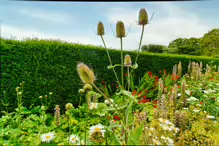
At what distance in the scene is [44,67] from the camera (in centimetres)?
393

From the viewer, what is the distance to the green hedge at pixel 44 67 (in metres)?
3.63

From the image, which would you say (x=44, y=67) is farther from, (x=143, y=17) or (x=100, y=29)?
(x=143, y=17)

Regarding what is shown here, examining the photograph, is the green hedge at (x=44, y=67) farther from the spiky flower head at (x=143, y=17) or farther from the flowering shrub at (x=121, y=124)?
the spiky flower head at (x=143, y=17)

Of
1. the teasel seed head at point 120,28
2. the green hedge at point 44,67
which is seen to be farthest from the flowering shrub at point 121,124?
the green hedge at point 44,67

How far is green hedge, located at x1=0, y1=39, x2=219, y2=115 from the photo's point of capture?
3629 mm

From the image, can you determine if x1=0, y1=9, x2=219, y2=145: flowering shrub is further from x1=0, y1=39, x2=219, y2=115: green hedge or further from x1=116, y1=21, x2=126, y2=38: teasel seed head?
x1=0, y1=39, x2=219, y2=115: green hedge

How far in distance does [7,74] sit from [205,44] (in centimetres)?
1850

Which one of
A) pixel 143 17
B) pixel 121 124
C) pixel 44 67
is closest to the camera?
pixel 143 17

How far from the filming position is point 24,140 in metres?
2.20

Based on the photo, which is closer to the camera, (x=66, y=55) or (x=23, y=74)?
(x=23, y=74)

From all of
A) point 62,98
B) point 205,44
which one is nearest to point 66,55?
point 62,98

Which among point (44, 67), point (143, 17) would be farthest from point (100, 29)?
point (44, 67)

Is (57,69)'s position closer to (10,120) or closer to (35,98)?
(35,98)

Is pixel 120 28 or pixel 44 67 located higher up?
pixel 120 28
